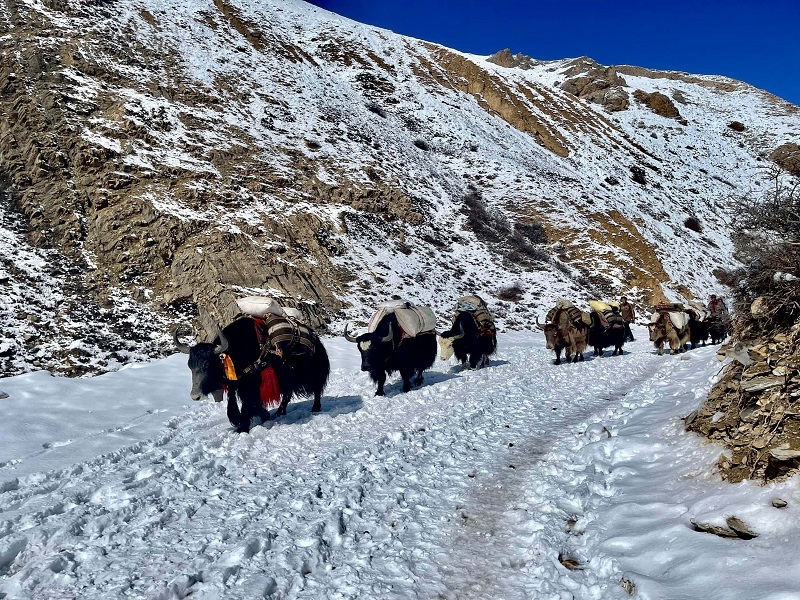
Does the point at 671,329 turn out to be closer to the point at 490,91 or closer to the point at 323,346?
the point at 323,346

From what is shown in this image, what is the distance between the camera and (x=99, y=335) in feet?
34.3

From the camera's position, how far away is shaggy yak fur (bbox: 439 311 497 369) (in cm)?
1028

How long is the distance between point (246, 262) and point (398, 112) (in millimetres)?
22309

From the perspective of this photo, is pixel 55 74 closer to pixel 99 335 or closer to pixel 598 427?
pixel 99 335

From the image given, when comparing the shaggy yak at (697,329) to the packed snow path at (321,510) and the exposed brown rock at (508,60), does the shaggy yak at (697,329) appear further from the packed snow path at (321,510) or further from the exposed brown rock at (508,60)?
the exposed brown rock at (508,60)

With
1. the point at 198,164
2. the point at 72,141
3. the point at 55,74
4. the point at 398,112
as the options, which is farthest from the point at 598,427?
the point at 398,112

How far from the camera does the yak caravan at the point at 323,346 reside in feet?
18.9

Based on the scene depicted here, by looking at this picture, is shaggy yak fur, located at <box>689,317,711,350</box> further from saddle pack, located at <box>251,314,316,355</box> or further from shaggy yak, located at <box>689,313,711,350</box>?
saddle pack, located at <box>251,314,316,355</box>

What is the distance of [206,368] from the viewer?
5.67 m

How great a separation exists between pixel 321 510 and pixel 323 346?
365 cm

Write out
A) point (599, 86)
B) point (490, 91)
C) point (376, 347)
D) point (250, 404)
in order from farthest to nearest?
1. point (599, 86)
2. point (490, 91)
3. point (376, 347)
4. point (250, 404)

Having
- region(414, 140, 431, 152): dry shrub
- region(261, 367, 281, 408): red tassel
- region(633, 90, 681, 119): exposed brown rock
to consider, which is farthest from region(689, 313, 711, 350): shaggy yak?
region(633, 90, 681, 119): exposed brown rock

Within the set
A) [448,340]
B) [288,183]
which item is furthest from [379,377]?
[288,183]

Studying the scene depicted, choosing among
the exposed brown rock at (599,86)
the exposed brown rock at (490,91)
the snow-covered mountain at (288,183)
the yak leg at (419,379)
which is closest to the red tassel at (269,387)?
the yak leg at (419,379)
